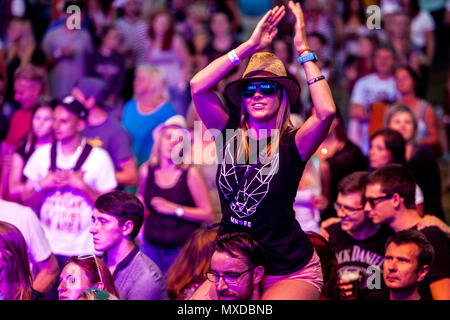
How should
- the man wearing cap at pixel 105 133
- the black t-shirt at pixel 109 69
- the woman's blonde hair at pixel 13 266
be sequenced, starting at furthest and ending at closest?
the black t-shirt at pixel 109 69, the man wearing cap at pixel 105 133, the woman's blonde hair at pixel 13 266

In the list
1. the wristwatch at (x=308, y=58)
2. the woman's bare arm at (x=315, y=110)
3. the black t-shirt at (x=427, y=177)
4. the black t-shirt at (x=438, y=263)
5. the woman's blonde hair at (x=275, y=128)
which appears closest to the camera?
the woman's bare arm at (x=315, y=110)

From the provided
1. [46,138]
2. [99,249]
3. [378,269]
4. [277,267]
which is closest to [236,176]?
[277,267]

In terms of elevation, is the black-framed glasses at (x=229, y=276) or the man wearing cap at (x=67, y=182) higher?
the man wearing cap at (x=67, y=182)

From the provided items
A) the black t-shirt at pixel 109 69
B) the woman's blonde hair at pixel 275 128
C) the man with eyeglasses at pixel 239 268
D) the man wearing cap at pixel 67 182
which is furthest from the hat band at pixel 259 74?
the black t-shirt at pixel 109 69

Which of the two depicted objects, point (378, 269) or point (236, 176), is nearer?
point (236, 176)

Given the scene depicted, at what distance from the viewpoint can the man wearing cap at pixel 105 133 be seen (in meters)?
7.23

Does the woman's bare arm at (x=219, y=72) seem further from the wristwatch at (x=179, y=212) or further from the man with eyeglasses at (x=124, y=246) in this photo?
the wristwatch at (x=179, y=212)

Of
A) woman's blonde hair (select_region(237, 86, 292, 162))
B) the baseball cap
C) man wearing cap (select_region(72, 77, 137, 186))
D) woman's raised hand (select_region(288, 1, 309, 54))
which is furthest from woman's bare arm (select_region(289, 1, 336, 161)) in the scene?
man wearing cap (select_region(72, 77, 137, 186))

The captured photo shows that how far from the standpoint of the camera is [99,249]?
4.97m

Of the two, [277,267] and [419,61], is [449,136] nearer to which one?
[419,61]

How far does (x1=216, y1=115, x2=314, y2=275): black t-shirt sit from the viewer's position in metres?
4.12

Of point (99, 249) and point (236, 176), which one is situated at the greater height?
point (236, 176)

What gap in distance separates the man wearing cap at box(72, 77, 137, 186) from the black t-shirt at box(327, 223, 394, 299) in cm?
219
